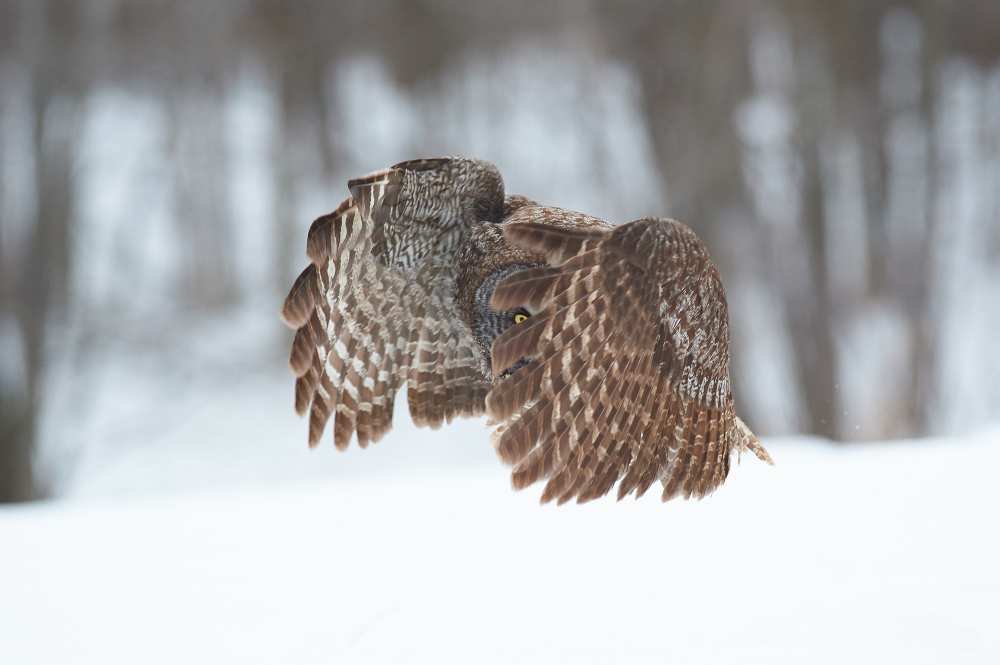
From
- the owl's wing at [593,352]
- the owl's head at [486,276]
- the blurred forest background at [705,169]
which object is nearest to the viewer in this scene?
the owl's wing at [593,352]

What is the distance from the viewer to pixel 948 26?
342cm

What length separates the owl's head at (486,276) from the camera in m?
1.53

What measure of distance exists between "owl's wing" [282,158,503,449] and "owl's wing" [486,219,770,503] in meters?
0.38

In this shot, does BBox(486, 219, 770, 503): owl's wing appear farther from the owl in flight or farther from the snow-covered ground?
the snow-covered ground

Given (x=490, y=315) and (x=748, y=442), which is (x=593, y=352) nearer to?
(x=490, y=315)

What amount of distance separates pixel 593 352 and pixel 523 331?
0.10 metres

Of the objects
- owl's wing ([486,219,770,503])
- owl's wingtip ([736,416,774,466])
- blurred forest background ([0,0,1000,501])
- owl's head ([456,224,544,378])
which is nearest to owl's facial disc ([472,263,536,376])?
owl's head ([456,224,544,378])

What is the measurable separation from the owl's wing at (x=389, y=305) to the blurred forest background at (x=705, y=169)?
193cm

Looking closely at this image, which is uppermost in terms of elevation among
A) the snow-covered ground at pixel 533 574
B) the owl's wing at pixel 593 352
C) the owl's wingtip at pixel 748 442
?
the owl's wing at pixel 593 352

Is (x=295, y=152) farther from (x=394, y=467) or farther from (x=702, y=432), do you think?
(x=702, y=432)

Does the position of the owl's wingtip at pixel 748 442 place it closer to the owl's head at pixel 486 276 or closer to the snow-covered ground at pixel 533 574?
the snow-covered ground at pixel 533 574

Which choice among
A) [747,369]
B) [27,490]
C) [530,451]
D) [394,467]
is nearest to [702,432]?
[530,451]

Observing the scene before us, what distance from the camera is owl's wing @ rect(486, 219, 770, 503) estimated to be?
3.91 ft

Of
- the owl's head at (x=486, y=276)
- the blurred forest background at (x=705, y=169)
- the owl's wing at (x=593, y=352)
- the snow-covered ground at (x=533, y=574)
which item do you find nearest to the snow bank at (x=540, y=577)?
the snow-covered ground at (x=533, y=574)
